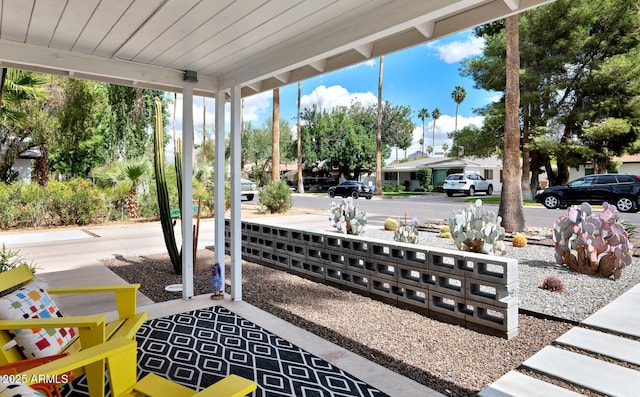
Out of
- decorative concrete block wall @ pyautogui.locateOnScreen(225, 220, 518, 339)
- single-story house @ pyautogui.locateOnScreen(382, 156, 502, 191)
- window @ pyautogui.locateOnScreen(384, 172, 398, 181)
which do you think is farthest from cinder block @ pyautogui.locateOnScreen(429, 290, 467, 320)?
window @ pyautogui.locateOnScreen(384, 172, 398, 181)

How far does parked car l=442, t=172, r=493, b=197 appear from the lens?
23.9 metres

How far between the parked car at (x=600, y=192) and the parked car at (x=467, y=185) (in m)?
7.85

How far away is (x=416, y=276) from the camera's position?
15.6 feet

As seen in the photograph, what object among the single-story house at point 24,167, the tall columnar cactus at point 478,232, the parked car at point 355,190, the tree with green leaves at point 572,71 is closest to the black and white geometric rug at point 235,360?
the tall columnar cactus at point 478,232

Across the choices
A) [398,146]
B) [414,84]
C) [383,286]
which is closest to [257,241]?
[383,286]

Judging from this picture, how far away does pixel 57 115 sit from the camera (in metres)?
14.4

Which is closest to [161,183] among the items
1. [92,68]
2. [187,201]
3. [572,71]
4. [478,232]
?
[187,201]

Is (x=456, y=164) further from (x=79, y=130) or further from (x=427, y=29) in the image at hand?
(x=427, y=29)

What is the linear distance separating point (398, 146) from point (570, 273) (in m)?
34.7

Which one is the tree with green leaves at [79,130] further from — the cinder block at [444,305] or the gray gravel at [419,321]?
the cinder block at [444,305]

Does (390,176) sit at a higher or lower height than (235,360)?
higher

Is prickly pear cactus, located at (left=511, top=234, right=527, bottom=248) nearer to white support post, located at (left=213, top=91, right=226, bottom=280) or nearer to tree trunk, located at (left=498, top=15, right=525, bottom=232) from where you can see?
tree trunk, located at (left=498, top=15, right=525, bottom=232)

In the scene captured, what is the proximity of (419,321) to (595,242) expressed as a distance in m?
3.31

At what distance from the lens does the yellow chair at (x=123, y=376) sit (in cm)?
171
